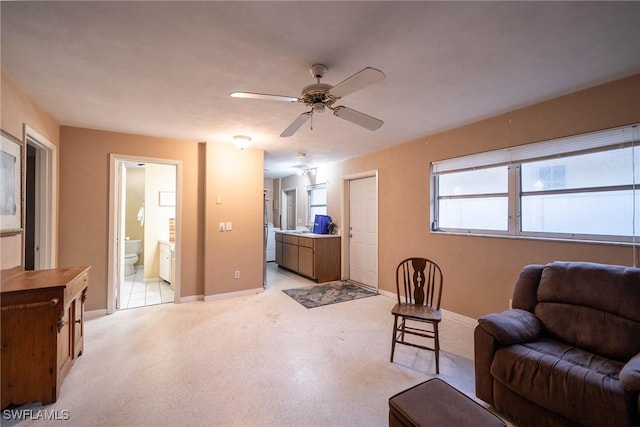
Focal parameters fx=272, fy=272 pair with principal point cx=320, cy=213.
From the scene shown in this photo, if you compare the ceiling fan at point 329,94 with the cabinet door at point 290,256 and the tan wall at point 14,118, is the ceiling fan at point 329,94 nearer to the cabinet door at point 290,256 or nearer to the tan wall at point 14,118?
the tan wall at point 14,118

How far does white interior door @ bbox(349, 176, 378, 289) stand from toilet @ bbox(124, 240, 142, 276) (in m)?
4.52

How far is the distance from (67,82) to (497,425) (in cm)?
367

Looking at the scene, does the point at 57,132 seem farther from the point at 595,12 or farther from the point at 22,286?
the point at 595,12

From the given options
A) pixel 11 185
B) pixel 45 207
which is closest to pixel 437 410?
pixel 11 185

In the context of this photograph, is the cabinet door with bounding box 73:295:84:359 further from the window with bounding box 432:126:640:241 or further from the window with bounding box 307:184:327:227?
the window with bounding box 307:184:327:227

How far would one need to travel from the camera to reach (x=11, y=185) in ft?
7.32

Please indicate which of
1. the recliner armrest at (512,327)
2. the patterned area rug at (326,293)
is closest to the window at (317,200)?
the patterned area rug at (326,293)

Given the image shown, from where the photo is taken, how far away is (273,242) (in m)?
7.45

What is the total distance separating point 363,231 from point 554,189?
2874mm

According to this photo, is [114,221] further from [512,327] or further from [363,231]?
[512,327]

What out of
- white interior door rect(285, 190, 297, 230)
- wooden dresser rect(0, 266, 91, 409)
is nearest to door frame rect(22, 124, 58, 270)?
wooden dresser rect(0, 266, 91, 409)

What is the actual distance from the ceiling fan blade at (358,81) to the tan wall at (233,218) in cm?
285

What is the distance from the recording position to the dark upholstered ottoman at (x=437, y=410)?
122 cm

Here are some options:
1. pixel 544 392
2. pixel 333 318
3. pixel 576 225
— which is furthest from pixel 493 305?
pixel 333 318
